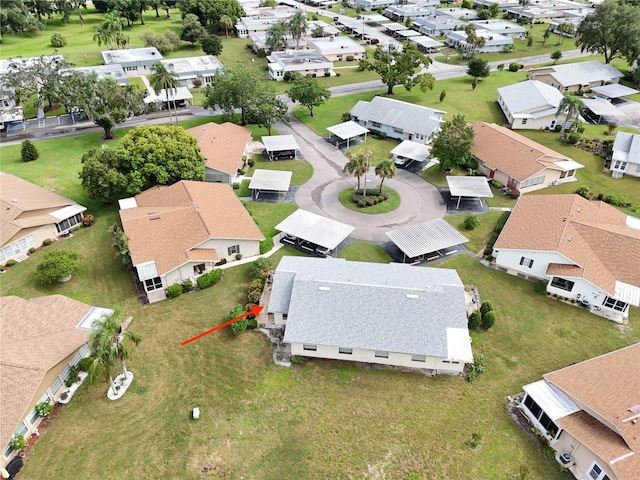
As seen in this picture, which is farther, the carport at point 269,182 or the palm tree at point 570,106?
the palm tree at point 570,106

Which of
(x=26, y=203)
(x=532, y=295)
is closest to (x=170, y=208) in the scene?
(x=26, y=203)

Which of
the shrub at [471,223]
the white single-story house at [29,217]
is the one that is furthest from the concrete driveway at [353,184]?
the white single-story house at [29,217]

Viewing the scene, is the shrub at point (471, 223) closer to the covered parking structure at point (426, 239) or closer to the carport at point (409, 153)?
the covered parking structure at point (426, 239)

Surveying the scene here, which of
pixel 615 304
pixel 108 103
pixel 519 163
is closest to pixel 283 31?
pixel 108 103

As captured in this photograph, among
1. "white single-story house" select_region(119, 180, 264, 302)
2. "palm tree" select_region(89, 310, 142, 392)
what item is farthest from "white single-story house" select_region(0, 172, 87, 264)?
"palm tree" select_region(89, 310, 142, 392)

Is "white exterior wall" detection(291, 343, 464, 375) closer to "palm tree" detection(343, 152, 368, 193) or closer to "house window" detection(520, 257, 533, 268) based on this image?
"house window" detection(520, 257, 533, 268)

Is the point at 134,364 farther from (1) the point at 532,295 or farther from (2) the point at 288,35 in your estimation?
(2) the point at 288,35

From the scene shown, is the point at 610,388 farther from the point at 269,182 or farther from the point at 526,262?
the point at 269,182
